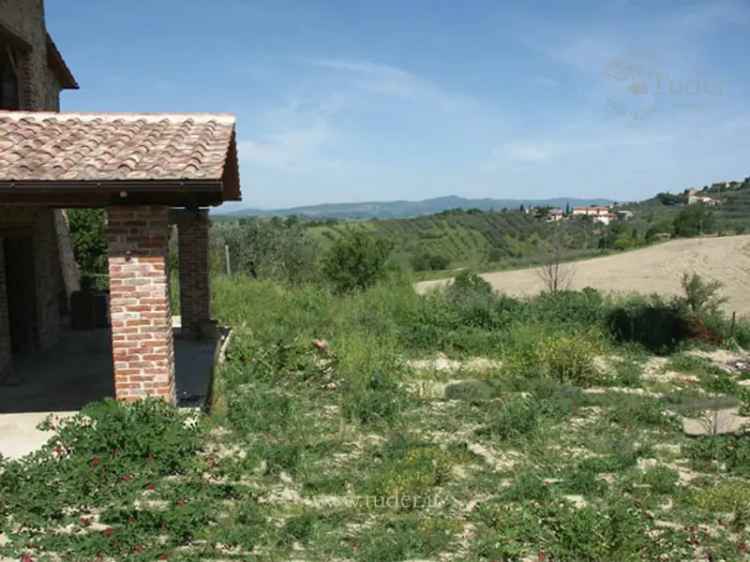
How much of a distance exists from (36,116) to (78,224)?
40.5 ft

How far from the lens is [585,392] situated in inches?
394

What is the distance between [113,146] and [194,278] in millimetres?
5274

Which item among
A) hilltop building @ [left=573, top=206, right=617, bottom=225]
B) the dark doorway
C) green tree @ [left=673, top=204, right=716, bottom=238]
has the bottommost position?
the dark doorway

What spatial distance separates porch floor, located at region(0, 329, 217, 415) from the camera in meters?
8.45

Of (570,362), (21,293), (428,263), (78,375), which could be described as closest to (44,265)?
(21,293)

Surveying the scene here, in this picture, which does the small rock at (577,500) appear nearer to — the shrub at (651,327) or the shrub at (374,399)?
the shrub at (374,399)

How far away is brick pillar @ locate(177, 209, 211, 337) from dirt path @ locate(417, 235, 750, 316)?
15.4 meters

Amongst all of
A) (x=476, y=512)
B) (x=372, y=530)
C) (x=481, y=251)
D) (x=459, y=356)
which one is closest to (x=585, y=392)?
(x=459, y=356)

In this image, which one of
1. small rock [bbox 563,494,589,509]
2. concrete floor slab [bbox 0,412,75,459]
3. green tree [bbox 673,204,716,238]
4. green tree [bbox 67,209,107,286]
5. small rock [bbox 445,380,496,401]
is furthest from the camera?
green tree [bbox 673,204,716,238]

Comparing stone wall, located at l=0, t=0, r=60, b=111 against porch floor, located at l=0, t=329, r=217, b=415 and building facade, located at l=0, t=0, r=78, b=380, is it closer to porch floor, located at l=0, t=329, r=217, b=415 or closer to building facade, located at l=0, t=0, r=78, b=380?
building facade, located at l=0, t=0, r=78, b=380

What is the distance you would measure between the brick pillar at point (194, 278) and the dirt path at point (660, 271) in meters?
15.4

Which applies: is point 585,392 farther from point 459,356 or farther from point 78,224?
point 78,224

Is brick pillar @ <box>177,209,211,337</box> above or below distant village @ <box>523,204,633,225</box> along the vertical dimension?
below

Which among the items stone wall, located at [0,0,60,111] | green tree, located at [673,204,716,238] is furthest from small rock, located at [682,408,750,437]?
green tree, located at [673,204,716,238]
